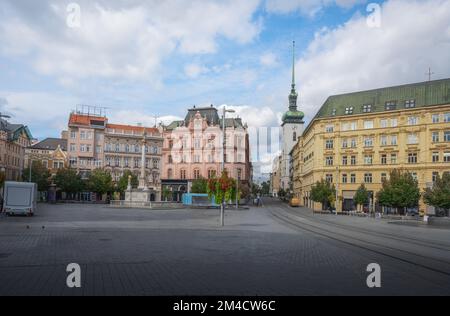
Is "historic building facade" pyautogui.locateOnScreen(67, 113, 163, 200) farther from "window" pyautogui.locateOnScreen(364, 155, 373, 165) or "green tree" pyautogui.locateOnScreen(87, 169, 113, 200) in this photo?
"window" pyautogui.locateOnScreen(364, 155, 373, 165)

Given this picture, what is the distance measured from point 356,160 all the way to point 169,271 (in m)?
65.3

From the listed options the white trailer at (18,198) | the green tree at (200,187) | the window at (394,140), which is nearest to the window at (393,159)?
the window at (394,140)

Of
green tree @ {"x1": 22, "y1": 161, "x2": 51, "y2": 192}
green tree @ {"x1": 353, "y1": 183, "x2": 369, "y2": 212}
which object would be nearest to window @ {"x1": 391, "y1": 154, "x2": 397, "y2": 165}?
green tree @ {"x1": 353, "y1": 183, "x2": 369, "y2": 212}

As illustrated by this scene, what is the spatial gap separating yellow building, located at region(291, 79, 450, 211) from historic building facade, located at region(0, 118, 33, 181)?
5782 cm

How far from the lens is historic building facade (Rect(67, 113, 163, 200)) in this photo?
103 meters

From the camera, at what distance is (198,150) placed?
335ft

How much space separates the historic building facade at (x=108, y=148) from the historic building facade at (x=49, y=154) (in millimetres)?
4401

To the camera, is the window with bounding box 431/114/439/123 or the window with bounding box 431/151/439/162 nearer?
the window with bounding box 431/151/439/162

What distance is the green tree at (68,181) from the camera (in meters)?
89.2

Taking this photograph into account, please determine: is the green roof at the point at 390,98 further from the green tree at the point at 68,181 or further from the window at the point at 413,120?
the green tree at the point at 68,181

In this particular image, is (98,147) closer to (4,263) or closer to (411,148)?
(411,148)
